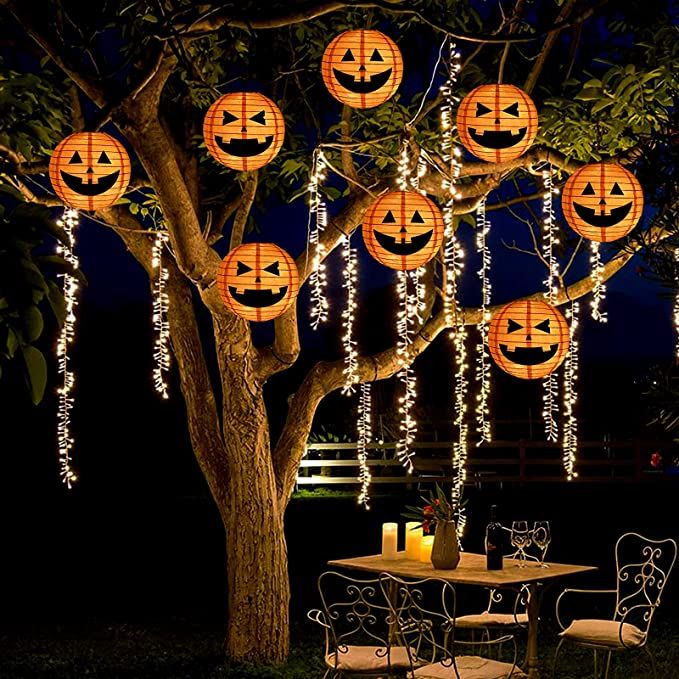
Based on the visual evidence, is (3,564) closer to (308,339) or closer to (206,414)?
(206,414)

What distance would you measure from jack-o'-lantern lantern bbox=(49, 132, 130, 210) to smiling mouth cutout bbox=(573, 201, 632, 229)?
6.94ft

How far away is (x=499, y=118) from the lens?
210 inches

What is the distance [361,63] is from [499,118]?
67 centimetres

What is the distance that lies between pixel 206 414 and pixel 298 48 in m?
2.19

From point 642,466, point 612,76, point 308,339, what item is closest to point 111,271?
point 308,339

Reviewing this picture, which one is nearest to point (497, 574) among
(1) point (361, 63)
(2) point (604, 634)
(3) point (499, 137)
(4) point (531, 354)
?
(2) point (604, 634)

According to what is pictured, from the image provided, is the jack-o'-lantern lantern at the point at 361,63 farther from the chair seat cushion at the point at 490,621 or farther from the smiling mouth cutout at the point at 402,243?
the chair seat cushion at the point at 490,621

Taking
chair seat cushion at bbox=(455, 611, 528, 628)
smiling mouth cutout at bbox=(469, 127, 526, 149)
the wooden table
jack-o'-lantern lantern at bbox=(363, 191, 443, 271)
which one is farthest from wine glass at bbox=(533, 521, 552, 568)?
smiling mouth cutout at bbox=(469, 127, 526, 149)

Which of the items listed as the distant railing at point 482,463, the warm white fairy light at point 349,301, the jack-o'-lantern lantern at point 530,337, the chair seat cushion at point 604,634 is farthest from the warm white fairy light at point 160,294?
the distant railing at point 482,463

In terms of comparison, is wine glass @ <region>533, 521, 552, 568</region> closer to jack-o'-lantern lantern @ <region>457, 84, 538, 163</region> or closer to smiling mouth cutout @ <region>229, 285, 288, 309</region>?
smiling mouth cutout @ <region>229, 285, 288, 309</region>

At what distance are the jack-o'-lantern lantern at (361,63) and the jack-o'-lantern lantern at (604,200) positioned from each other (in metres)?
1.01

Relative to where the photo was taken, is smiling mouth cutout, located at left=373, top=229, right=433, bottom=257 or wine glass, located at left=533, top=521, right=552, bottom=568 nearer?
smiling mouth cutout, located at left=373, top=229, right=433, bottom=257

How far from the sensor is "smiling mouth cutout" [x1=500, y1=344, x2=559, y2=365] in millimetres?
5703

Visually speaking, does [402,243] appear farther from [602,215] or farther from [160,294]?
[160,294]
